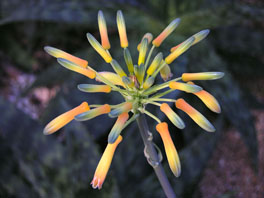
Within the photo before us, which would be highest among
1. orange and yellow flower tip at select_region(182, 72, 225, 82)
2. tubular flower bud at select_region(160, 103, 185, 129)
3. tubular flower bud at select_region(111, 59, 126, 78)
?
tubular flower bud at select_region(111, 59, 126, 78)

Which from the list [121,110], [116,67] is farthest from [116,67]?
[121,110]

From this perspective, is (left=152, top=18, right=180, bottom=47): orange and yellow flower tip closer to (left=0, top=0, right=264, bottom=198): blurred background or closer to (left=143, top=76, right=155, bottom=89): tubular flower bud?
(left=143, top=76, right=155, bottom=89): tubular flower bud

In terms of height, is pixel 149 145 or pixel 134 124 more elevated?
pixel 149 145

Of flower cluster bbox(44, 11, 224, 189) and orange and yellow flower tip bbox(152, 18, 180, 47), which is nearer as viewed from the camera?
flower cluster bbox(44, 11, 224, 189)

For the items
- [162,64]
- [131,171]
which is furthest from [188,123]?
[162,64]

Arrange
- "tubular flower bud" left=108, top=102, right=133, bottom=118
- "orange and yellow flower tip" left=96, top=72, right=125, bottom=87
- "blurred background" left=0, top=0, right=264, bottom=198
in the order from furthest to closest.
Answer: "blurred background" left=0, top=0, right=264, bottom=198 < "orange and yellow flower tip" left=96, top=72, right=125, bottom=87 < "tubular flower bud" left=108, top=102, right=133, bottom=118

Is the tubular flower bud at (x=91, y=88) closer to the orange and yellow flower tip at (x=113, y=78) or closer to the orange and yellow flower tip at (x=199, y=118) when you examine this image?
the orange and yellow flower tip at (x=113, y=78)

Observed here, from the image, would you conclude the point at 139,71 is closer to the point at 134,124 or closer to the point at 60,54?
the point at 60,54

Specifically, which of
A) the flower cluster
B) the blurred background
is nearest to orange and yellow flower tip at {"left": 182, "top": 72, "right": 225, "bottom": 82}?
the flower cluster

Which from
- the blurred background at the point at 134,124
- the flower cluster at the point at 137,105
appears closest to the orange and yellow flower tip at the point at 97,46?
the flower cluster at the point at 137,105

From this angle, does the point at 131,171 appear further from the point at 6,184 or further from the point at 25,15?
the point at 25,15
